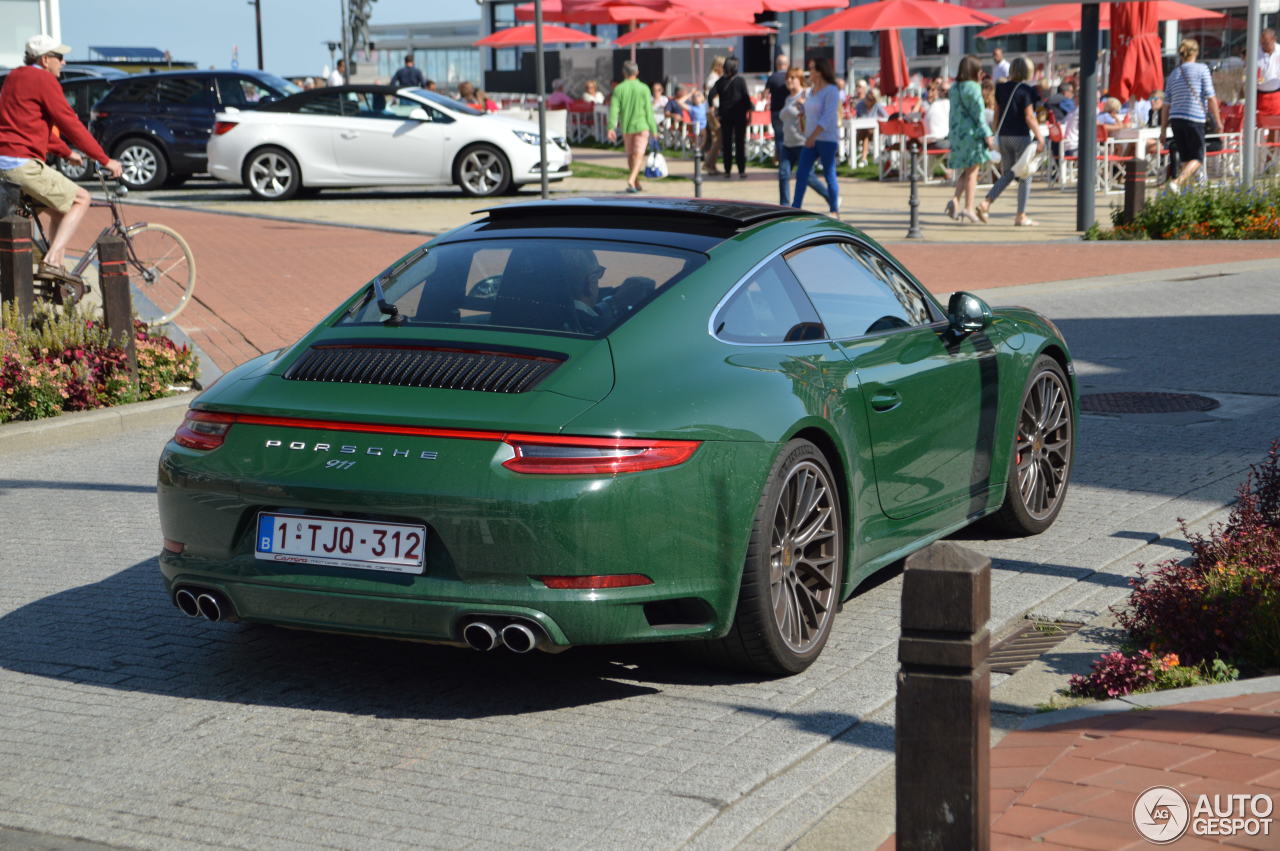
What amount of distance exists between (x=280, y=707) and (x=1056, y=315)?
1029cm

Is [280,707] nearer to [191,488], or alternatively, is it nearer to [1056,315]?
[191,488]

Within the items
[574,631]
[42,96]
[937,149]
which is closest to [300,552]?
[574,631]

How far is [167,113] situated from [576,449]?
2482 centimetres

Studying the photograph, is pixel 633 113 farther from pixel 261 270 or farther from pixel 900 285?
pixel 900 285

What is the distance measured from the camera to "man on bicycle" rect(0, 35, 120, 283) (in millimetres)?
11852

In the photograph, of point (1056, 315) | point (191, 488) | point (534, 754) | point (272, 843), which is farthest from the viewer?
point (1056, 315)

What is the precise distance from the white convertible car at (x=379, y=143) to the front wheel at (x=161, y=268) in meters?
11.7

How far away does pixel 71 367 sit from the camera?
10.1m

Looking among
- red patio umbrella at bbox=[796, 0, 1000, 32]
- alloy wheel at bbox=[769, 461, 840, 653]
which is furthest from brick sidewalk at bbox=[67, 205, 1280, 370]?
red patio umbrella at bbox=[796, 0, 1000, 32]

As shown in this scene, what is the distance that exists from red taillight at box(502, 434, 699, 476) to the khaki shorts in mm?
8173

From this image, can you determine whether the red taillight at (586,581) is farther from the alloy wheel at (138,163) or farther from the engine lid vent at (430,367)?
the alloy wheel at (138,163)

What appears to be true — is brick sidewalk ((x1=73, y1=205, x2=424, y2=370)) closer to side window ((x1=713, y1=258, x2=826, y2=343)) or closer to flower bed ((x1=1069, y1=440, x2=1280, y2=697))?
side window ((x1=713, y1=258, x2=826, y2=343))

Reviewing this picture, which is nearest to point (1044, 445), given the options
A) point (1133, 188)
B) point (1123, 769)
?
point (1123, 769)

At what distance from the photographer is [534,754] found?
15.1 ft
